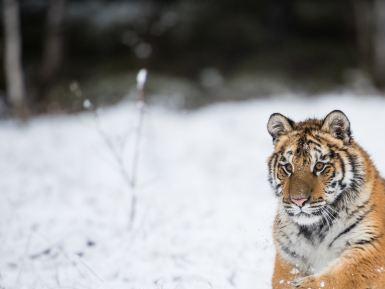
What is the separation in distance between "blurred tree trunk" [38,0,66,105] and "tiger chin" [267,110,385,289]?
13.6 meters

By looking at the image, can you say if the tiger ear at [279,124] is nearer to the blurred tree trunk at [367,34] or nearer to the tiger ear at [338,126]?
the tiger ear at [338,126]

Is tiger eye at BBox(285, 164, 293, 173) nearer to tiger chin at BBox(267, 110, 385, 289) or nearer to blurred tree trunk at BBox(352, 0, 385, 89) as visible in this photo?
tiger chin at BBox(267, 110, 385, 289)

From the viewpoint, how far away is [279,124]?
4961 millimetres

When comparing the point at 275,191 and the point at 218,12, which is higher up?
the point at 218,12

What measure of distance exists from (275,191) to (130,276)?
5.33ft

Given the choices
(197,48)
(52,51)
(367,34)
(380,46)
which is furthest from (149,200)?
Result: (367,34)

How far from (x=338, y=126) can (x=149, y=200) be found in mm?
3810

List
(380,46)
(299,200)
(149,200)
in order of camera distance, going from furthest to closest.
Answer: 1. (380,46)
2. (149,200)
3. (299,200)

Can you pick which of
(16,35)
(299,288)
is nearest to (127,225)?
(299,288)

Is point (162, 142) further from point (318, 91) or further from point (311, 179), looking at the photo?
point (318, 91)

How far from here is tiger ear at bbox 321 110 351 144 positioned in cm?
461

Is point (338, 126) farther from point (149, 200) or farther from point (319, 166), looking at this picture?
point (149, 200)

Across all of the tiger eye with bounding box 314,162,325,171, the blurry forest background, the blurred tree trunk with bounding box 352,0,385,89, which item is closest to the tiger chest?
the tiger eye with bounding box 314,162,325,171

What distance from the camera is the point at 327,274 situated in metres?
4.27
